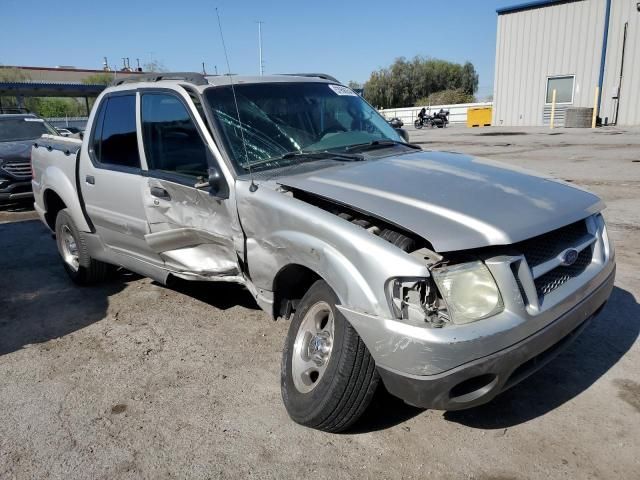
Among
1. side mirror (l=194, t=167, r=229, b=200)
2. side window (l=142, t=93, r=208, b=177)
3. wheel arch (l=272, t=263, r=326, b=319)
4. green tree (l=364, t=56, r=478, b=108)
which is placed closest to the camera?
wheel arch (l=272, t=263, r=326, b=319)

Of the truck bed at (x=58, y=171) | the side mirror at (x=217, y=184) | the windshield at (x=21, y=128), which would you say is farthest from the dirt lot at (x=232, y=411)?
the windshield at (x=21, y=128)

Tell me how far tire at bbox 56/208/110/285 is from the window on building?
29515mm

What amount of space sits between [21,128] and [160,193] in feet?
29.5

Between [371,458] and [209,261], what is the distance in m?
1.73

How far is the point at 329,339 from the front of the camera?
107 inches

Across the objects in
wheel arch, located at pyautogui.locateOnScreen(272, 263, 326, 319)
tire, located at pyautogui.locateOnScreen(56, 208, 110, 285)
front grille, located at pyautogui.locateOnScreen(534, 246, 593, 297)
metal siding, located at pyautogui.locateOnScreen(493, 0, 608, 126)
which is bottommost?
tire, located at pyautogui.locateOnScreen(56, 208, 110, 285)

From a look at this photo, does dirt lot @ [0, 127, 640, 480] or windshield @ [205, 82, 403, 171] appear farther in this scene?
windshield @ [205, 82, 403, 171]

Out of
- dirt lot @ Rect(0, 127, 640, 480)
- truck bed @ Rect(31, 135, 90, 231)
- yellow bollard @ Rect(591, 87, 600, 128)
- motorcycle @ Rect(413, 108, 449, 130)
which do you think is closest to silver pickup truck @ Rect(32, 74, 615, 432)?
dirt lot @ Rect(0, 127, 640, 480)

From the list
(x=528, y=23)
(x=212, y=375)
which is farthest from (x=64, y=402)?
(x=528, y=23)

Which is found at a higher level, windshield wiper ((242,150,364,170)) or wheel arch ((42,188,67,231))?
windshield wiper ((242,150,364,170))

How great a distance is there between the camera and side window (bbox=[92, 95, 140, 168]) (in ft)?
13.8

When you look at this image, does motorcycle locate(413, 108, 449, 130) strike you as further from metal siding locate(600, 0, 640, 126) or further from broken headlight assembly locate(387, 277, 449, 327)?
broken headlight assembly locate(387, 277, 449, 327)

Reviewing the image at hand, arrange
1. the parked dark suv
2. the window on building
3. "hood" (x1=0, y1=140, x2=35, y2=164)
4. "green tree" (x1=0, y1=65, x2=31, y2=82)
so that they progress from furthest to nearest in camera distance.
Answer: "green tree" (x1=0, y1=65, x2=31, y2=82), the window on building, "hood" (x1=0, y1=140, x2=35, y2=164), the parked dark suv

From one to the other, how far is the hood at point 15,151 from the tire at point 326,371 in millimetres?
8656
